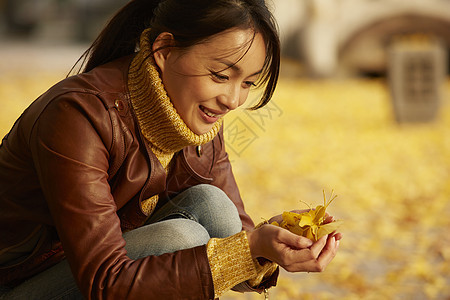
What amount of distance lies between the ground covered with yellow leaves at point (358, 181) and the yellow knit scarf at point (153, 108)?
0.37 metres

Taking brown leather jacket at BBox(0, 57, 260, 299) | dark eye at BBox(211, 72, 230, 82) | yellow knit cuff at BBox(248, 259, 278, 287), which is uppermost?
dark eye at BBox(211, 72, 230, 82)

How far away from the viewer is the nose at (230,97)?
71.3 inches

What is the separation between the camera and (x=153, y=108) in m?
1.82

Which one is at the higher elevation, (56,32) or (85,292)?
(56,32)

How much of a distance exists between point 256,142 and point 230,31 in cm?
512

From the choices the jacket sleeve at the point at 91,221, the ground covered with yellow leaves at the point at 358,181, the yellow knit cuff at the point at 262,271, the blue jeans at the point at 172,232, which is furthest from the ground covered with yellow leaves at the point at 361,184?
the jacket sleeve at the point at 91,221

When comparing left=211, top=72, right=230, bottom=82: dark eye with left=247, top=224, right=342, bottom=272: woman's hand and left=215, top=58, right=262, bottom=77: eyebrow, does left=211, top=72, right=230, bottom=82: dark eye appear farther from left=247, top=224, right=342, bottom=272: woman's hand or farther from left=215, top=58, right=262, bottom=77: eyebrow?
left=247, top=224, right=342, bottom=272: woman's hand

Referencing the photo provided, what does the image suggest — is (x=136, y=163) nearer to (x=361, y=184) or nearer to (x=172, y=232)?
(x=172, y=232)

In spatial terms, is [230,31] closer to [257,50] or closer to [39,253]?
[257,50]

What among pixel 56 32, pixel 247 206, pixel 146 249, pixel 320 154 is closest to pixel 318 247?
pixel 146 249

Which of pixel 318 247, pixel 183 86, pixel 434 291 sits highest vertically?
pixel 183 86

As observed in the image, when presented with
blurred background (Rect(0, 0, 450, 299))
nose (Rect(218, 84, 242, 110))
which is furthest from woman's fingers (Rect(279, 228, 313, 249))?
blurred background (Rect(0, 0, 450, 299))

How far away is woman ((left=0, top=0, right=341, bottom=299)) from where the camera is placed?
1659mm

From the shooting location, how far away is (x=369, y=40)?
10.6 metres
